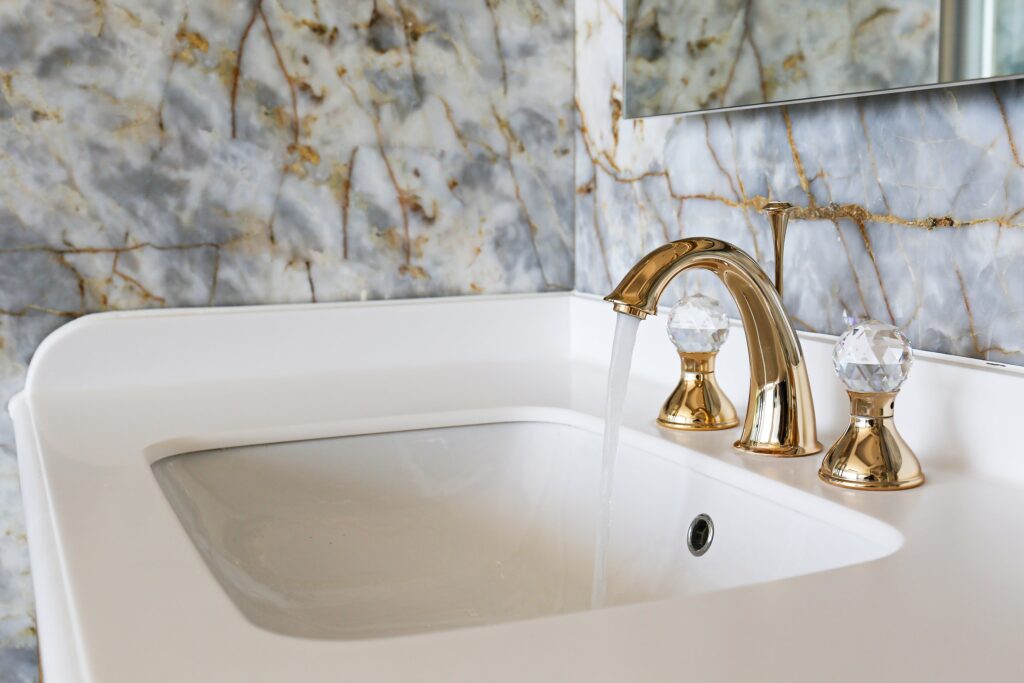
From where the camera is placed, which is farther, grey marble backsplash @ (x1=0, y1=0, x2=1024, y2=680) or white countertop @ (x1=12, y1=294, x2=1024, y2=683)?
grey marble backsplash @ (x1=0, y1=0, x2=1024, y2=680)

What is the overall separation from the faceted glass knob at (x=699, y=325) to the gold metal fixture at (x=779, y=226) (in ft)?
0.24

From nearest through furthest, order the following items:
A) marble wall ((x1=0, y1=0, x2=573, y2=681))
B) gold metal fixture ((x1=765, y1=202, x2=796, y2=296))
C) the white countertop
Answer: the white countertop < gold metal fixture ((x1=765, y1=202, x2=796, y2=296)) < marble wall ((x1=0, y1=0, x2=573, y2=681))

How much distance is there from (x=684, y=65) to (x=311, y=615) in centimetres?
68

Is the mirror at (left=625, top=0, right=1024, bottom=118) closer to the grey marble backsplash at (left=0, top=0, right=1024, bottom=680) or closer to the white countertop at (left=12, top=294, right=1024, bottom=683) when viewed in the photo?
the grey marble backsplash at (left=0, top=0, right=1024, bottom=680)

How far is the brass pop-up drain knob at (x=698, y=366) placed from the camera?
92 centimetres

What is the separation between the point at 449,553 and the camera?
37.8 inches

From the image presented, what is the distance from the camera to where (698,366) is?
3.03 ft

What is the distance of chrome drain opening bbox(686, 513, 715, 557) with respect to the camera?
81 cm

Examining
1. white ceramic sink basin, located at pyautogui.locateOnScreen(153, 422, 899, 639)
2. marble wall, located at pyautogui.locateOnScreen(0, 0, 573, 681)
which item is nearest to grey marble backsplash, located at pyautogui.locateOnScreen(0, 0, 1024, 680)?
marble wall, located at pyautogui.locateOnScreen(0, 0, 573, 681)

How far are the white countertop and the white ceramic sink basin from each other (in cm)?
3

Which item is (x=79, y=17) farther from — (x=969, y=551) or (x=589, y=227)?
(x=969, y=551)

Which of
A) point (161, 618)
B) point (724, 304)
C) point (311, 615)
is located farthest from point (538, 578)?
point (161, 618)

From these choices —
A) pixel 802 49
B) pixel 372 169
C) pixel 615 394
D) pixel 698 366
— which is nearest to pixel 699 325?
pixel 698 366

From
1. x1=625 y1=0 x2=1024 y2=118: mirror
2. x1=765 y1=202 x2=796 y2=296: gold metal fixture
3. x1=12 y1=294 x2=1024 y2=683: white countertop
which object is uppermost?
x1=625 y1=0 x2=1024 y2=118: mirror
